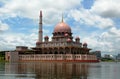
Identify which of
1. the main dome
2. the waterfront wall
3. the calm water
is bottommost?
the calm water

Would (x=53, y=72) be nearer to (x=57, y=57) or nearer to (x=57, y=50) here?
(x=57, y=57)

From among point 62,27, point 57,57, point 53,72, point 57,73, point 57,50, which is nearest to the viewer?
point 57,73

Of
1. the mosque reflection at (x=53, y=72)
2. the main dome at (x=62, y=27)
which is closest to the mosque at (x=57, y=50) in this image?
the main dome at (x=62, y=27)

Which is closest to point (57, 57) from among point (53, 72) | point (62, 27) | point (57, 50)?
point (57, 50)

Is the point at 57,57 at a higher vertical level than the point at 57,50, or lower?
lower

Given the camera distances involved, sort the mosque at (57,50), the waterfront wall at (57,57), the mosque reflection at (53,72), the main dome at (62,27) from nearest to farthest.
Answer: the mosque reflection at (53,72) → the waterfront wall at (57,57) → the mosque at (57,50) → the main dome at (62,27)

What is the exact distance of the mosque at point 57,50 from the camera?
128 meters

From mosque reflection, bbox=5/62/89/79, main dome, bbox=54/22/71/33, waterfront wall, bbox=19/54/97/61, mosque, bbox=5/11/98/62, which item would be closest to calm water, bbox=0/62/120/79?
mosque reflection, bbox=5/62/89/79

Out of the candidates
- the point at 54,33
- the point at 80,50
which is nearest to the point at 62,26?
the point at 54,33

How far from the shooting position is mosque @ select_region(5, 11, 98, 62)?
419 ft

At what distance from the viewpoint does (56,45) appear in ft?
446

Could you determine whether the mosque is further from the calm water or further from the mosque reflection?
the calm water

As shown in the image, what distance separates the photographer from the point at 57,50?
437 ft

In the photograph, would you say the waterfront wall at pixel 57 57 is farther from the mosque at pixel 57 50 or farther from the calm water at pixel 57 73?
the calm water at pixel 57 73
